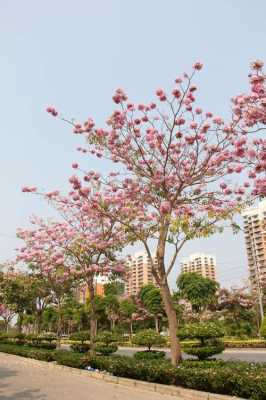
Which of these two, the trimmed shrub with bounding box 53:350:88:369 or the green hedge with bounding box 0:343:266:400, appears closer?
the green hedge with bounding box 0:343:266:400

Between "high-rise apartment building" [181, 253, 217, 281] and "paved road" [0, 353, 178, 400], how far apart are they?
3382 inches

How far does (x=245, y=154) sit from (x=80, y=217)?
9299 millimetres

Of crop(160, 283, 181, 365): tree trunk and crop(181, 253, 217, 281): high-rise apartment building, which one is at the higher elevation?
crop(181, 253, 217, 281): high-rise apartment building

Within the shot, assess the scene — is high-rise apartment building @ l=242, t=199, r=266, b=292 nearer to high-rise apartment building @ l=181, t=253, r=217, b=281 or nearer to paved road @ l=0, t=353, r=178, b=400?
paved road @ l=0, t=353, r=178, b=400

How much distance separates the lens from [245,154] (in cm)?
779

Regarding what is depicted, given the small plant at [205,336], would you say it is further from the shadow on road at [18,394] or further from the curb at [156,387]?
the shadow on road at [18,394]

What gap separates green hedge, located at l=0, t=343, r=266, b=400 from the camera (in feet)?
21.9

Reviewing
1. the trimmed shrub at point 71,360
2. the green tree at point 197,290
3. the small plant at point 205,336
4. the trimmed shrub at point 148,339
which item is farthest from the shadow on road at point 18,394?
the green tree at point 197,290

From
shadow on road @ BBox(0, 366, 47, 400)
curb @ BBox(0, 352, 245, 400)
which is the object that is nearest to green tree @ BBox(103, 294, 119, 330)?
curb @ BBox(0, 352, 245, 400)

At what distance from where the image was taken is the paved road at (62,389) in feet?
25.8

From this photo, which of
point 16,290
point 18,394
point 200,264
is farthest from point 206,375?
point 200,264

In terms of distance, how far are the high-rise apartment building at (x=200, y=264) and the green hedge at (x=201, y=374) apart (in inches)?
3342

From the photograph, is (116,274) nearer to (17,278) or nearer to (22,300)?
(17,278)

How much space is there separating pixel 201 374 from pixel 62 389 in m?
3.52
